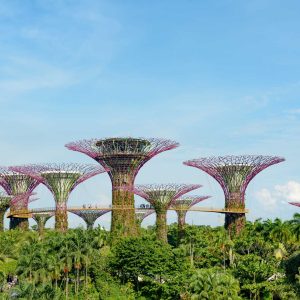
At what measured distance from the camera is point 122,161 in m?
62.6

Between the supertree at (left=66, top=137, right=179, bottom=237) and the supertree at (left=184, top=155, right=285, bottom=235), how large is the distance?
7554mm

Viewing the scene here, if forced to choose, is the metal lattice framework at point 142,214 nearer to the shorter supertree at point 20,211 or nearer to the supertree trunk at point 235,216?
the shorter supertree at point 20,211

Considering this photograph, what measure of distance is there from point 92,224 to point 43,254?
62.8 m

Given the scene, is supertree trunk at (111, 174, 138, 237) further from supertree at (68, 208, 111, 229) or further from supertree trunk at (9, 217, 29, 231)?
supertree at (68, 208, 111, 229)

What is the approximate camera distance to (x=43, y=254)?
43.7 metres

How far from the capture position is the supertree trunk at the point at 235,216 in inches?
2635

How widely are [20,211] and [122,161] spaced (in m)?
25.8

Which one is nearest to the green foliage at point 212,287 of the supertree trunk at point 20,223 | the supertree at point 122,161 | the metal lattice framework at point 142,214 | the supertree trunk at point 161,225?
the supertree at point 122,161

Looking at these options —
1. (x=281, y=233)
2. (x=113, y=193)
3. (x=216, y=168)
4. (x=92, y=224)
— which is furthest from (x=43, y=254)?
(x=92, y=224)

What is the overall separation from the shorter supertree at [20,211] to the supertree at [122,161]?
2116cm

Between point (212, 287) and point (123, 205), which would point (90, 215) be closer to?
point (123, 205)

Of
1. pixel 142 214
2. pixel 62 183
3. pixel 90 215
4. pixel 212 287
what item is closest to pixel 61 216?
pixel 62 183

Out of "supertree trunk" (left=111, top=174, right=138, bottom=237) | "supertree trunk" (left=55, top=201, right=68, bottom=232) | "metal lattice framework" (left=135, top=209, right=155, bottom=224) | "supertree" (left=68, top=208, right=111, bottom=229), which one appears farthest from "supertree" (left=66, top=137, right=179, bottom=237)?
"metal lattice framework" (left=135, top=209, right=155, bottom=224)

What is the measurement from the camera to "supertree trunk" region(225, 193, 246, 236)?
6694 cm
